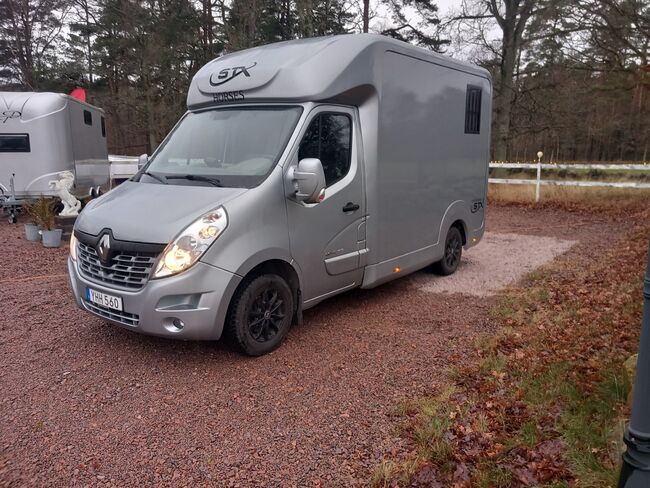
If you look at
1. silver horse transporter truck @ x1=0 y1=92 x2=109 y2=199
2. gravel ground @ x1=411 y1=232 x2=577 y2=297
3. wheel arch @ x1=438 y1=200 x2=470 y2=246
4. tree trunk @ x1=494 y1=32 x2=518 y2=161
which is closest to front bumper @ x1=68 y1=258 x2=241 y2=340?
gravel ground @ x1=411 y1=232 x2=577 y2=297

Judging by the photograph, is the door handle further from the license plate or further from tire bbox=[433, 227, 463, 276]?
tire bbox=[433, 227, 463, 276]

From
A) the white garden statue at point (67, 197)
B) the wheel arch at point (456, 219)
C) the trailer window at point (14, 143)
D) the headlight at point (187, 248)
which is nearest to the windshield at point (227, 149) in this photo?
the headlight at point (187, 248)

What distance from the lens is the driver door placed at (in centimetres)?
448

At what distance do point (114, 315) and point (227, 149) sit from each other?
1762 millimetres

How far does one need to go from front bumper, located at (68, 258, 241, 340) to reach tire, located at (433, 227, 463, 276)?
3973mm

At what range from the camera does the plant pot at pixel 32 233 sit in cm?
942

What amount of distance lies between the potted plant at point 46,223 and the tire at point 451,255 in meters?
6.73

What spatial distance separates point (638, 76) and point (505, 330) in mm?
16653

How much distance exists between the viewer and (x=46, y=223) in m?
9.09

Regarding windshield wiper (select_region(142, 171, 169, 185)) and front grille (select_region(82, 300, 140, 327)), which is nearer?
front grille (select_region(82, 300, 140, 327))

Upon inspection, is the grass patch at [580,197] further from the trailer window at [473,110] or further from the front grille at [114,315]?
the front grille at [114,315]

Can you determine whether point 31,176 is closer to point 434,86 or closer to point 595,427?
point 434,86

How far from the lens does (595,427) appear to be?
2.89m

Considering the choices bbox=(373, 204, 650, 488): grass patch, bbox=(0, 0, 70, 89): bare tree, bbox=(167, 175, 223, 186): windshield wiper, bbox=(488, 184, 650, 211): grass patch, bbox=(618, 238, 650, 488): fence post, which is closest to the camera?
bbox=(618, 238, 650, 488): fence post
